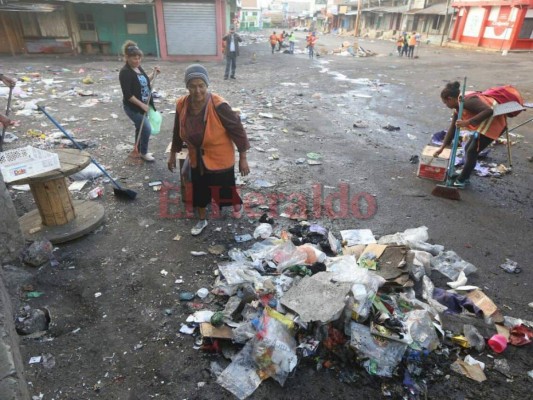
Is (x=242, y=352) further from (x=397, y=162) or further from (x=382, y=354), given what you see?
(x=397, y=162)

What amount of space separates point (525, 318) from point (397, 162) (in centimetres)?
331

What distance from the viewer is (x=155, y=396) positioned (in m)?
2.11

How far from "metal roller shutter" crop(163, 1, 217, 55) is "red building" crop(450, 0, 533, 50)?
18.2m

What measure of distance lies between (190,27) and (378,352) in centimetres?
1746

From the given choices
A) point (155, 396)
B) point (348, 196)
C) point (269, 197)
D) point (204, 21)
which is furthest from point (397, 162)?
point (204, 21)

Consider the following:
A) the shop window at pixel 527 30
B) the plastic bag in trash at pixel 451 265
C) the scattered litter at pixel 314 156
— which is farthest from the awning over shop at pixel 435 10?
the plastic bag in trash at pixel 451 265

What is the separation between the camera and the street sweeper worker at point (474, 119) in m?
4.07

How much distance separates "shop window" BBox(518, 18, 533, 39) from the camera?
2080 cm

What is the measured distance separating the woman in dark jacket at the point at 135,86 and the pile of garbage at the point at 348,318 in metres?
2.80

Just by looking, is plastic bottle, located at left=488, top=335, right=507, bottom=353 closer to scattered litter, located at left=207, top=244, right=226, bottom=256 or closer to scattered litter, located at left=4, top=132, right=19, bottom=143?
scattered litter, located at left=207, top=244, right=226, bottom=256

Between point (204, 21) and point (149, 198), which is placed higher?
point (204, 21)

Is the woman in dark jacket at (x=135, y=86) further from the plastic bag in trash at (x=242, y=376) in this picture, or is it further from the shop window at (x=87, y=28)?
the shop window at (x=87, y=28)

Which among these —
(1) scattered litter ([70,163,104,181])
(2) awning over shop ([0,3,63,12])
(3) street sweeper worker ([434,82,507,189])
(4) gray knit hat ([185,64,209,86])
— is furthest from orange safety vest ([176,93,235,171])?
(2) awning over shop ([0,3,63,12])

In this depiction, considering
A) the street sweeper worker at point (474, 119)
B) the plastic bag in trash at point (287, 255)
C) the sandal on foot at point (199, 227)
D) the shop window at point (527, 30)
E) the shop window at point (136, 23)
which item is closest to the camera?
the plastic bag in trash at point (287, 255)
